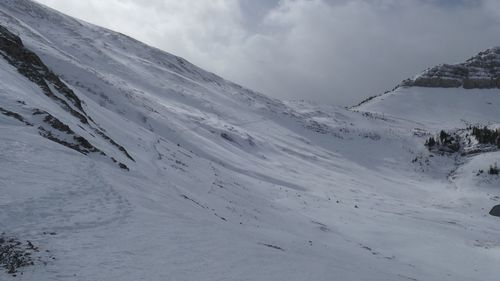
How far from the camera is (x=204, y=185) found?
886 inches

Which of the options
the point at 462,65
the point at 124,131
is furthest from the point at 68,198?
the point at 462,65

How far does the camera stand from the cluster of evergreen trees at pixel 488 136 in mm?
49531

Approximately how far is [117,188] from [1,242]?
4.94 metres

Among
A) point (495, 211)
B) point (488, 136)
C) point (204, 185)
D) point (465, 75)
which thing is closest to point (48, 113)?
point (204, 185)

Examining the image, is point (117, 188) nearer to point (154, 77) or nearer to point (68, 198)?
point (68, 198)

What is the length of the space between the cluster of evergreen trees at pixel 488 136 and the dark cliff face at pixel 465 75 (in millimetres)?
53846

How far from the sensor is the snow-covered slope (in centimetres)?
886

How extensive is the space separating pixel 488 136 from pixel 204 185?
41.7 meters

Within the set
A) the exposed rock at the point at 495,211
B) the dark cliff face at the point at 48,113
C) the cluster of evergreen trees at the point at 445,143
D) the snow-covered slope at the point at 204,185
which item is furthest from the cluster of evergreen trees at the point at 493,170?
the dark cliff face at the point at 48,113

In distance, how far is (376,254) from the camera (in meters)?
19.3

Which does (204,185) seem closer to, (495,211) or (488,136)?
(495,211)

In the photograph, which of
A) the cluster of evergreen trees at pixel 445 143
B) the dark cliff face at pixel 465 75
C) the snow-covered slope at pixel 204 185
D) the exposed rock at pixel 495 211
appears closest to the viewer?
the snow-covered slope at pixel 204 185

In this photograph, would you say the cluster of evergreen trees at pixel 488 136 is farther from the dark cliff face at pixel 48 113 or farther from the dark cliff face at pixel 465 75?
the dark cliff face at pixel 465 75

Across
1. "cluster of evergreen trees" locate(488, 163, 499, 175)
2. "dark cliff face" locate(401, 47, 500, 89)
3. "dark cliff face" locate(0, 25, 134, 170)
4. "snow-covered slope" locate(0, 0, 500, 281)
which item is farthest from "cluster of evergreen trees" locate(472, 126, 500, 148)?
"dark cliff face" locate(401, 47, 500, 89)
